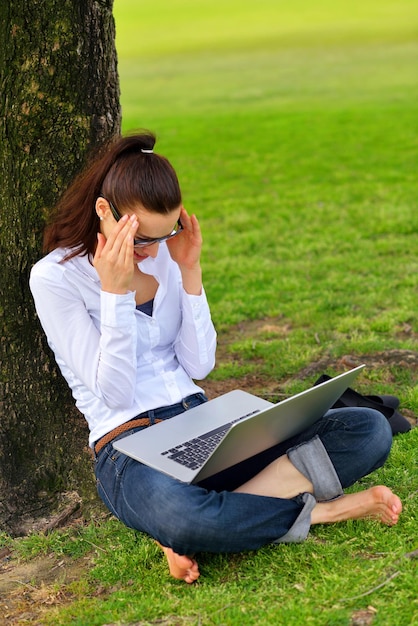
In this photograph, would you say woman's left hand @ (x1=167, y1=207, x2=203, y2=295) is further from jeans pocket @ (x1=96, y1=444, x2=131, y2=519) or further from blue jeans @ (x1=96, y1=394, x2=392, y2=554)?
jeans pocket @ (x1=96, y1=444, x2=131, y2=519)

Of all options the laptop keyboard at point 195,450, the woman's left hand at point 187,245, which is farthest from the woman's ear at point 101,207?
the laptop keyboard at point 195,450

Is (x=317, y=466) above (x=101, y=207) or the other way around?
the other way around

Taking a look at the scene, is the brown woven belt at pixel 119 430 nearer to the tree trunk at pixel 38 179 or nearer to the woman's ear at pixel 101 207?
the tree trunk at pixel 38 179

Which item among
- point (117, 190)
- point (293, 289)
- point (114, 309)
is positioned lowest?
point (293, 289)

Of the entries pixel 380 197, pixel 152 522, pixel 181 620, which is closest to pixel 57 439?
pixel 152 522

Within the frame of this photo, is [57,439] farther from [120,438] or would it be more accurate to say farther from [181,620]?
[181,620]

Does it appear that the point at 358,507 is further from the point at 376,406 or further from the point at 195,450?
the point at 376,406

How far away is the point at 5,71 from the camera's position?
3.64m

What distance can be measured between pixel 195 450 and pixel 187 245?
2.88 ft

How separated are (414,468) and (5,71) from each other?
2462 mm

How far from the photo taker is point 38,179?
3.77 meters

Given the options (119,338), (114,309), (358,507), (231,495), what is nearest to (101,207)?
(114,309)

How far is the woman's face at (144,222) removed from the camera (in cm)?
327

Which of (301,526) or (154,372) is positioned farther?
(154,372)
